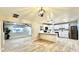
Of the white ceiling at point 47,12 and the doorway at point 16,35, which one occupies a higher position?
the white ceiling at point 47,12

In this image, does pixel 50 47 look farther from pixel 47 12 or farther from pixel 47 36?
pixel 47 12

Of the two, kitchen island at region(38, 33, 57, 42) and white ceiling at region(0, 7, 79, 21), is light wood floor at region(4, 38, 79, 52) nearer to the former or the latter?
kitchen island at region(38, 33, 57, 42)

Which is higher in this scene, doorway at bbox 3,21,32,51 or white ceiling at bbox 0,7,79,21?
white ceiling at bbox 0,7,79,21

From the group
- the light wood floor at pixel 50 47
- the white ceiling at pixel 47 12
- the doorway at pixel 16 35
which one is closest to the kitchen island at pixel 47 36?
the light wood floor at pixel 50 47

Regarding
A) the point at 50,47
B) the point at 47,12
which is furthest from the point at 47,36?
the point at 47,12

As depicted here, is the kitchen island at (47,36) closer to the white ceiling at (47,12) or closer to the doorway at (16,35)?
the doorway at (16,35)

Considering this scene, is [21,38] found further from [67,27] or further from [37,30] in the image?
[67,27]

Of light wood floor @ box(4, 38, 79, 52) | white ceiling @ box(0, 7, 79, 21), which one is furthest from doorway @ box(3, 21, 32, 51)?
white ceiling @ box(0, 7, 79, 21)

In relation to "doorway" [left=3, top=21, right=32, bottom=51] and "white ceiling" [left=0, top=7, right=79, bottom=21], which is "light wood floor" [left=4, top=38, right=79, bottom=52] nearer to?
"doorway" [left=3, top=21, right=32, bottom=51]

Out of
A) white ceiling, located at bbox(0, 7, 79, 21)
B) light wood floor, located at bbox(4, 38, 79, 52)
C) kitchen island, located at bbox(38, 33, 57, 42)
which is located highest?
white ceiling, located at bbox(0, 7, 79, 21)
